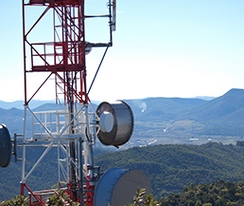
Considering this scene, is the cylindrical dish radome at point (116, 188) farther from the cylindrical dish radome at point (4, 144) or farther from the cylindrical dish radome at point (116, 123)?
the cylindrical dish radome at point (116, 123)

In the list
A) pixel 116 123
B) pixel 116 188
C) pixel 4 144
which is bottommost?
pixel 116 188

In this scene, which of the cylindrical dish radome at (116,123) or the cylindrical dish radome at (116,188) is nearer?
the cylindrical dish radome at (116,188)

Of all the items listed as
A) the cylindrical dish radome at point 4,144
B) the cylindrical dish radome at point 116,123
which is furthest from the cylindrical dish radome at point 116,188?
the cylindrical dish radome at point 116,123

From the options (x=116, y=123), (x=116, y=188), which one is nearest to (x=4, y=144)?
(x=116, y=188)

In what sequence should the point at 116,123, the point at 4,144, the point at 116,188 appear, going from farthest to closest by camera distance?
the point at 116,123
the point at 4,144
the point at 116,188

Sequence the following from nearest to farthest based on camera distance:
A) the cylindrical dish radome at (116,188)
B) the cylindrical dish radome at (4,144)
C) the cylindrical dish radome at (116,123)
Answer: the cylindrical dish radome at (116,188)
the cylindrical dish radome at (4,144)
the cylindrical dish radome at (116,123)

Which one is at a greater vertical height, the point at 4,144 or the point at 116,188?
the point at 4,144

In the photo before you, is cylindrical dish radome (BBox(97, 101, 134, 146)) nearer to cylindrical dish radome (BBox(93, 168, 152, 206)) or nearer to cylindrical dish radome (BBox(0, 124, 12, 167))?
cylindrical dish radome (BBox(93, 168, 152, 206))

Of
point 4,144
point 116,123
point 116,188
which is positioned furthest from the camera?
point 116,123

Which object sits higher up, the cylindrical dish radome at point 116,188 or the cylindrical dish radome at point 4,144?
the cylindrical dish radome at point 4,144

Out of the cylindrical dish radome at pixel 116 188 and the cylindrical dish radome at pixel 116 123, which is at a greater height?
the cylindrical dish radome at pixel 116 123


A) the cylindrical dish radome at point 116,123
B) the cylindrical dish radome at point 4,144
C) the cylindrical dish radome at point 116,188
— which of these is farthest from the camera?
the cylindrical dish radome at point 116,123

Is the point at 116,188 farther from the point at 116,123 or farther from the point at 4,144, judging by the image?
the point at 116,123

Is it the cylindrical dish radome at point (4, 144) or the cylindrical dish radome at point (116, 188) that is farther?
the cylindrical dish radome at point (4, 144)
